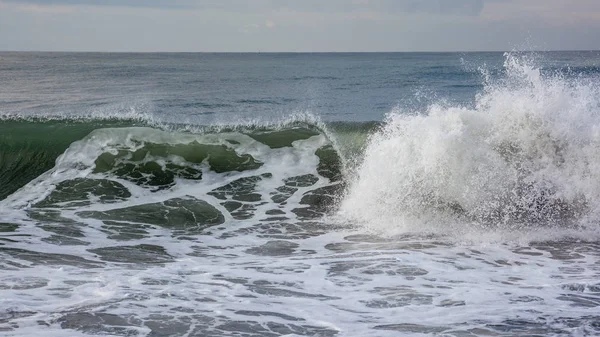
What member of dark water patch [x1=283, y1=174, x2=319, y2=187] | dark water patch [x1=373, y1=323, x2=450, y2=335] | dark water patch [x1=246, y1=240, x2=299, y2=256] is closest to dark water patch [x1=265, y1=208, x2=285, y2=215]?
dark water patch [x1=283, y1=174, x2=319, y2=187]

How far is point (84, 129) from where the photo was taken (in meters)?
16.9

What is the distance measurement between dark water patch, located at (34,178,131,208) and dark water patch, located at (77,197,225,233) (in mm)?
706

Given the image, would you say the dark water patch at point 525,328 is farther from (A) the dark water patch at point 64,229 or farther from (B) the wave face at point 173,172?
(A) the dark water patch at point 64,229

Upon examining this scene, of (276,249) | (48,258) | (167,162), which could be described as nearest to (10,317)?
(48,258)

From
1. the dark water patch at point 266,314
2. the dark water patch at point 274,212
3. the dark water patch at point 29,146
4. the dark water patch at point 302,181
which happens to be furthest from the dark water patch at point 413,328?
the dark water patch at point 29,146

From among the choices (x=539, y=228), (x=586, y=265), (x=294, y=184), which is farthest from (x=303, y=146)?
(x=586, y=265)

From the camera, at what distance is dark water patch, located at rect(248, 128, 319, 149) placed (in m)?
15.8

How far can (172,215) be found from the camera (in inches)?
450

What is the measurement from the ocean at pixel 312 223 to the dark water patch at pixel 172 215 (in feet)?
0.19

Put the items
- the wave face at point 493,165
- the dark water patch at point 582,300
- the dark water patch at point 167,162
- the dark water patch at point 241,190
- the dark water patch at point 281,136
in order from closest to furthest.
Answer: the dark water patch at point 582,300 < the wave face at point 493,165 < the dark water patch at point 241,190 < the dark water patch at point 167,162 < the dark water patch at point 281,136

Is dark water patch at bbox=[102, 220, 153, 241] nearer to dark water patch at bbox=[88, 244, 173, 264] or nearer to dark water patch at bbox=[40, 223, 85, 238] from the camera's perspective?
A: dark water patch at bbox=[40, 223, 85, 238]

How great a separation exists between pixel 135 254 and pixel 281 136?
797 centimetres

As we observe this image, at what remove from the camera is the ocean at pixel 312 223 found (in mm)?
6379

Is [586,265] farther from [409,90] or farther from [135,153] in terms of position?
[409,90]
